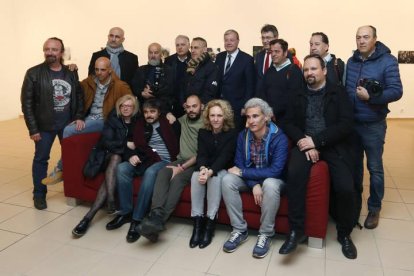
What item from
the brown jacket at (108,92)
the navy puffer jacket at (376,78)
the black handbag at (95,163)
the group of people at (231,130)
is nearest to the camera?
the group of people at (231,130)

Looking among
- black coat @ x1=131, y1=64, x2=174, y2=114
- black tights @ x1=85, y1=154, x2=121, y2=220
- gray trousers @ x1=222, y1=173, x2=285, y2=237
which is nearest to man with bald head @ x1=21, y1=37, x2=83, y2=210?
black coat @ x1=131, y1=64, x2=174, y2=114

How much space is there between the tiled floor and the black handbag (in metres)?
0.41

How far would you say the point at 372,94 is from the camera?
275 cm

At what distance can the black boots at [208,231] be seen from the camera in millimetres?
2711

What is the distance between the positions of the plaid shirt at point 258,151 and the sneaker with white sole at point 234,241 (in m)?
0.54

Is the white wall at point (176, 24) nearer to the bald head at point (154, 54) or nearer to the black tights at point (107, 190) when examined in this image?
the bald head at point (154, 54)

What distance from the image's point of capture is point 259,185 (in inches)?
105

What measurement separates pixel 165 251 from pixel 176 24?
6.25 m

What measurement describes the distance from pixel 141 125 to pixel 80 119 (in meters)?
0.70

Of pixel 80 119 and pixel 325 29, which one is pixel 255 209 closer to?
pixel 80 119

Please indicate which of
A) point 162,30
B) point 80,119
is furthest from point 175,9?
point 80,119

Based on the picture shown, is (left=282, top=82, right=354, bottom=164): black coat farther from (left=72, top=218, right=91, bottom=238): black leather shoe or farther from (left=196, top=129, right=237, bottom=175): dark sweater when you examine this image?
(left=72, top=218, right=91, bottom=238): black leather shoe

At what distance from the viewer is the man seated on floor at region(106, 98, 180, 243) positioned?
9.51 feet

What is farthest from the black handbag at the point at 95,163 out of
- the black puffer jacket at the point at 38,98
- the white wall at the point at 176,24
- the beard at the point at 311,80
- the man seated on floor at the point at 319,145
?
the white wall at the point at 176,24
